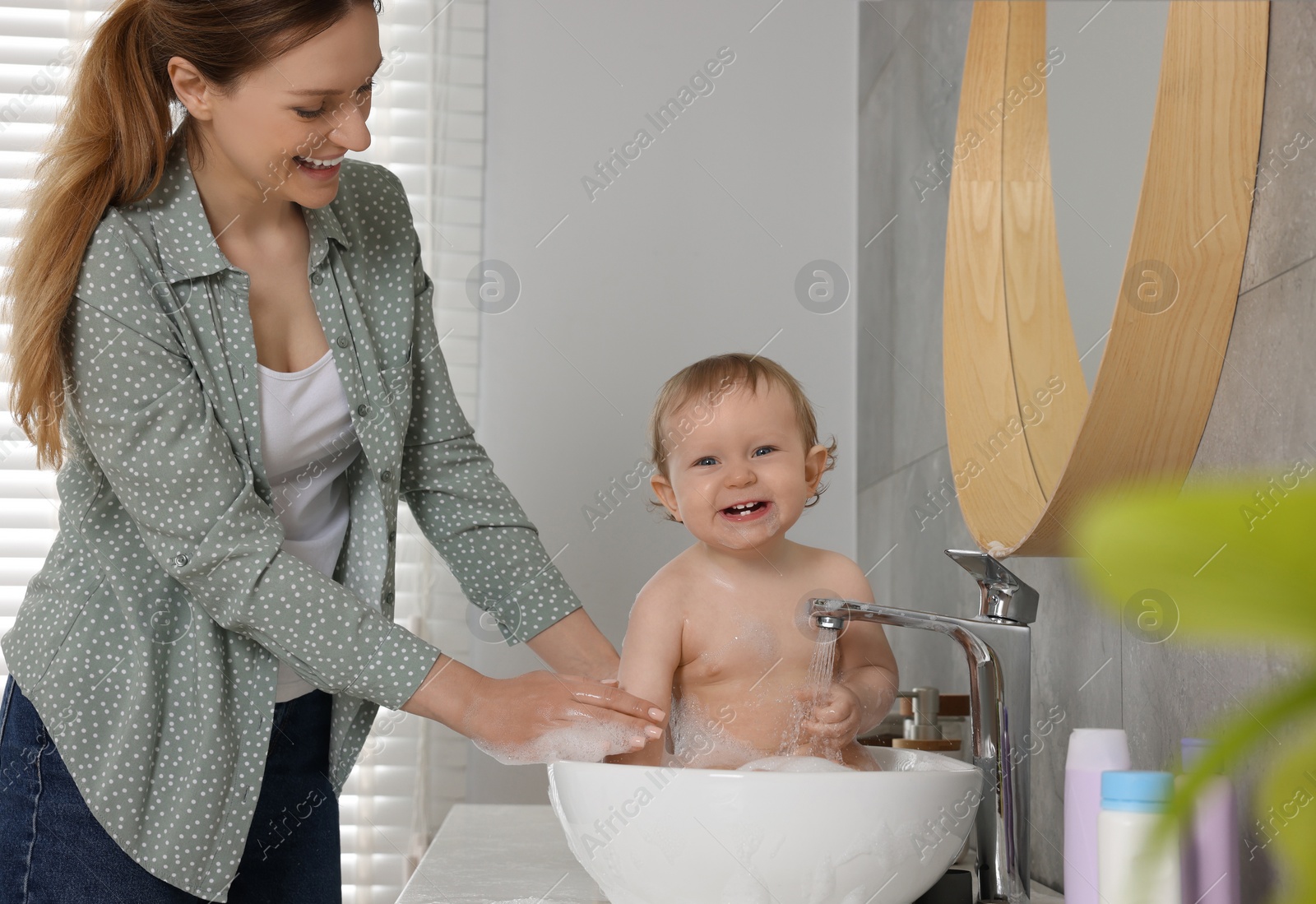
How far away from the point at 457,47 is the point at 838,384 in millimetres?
879

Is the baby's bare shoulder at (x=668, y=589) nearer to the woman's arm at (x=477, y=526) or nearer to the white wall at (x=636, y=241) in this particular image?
the woman's arm at (x=477, y=526)

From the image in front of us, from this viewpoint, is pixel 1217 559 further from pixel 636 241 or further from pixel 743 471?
pixel 636 241

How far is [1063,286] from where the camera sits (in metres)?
1.02

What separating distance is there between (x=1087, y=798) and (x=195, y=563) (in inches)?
27.3

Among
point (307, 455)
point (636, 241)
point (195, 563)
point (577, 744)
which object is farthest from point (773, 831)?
point (636, 241)

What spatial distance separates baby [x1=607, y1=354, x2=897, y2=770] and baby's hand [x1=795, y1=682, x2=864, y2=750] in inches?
0.9

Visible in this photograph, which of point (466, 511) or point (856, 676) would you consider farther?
point (466, 511)

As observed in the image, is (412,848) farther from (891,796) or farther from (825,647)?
(891,796)

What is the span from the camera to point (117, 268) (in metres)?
0.92

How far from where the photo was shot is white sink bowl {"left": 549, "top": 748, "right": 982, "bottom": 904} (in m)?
0.59

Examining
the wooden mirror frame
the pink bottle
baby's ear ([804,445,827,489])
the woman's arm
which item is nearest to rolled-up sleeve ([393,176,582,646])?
the woman's arm

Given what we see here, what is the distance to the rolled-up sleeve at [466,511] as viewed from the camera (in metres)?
1.14

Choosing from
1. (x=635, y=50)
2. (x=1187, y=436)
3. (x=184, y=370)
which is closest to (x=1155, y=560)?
(x=1187, y=436)

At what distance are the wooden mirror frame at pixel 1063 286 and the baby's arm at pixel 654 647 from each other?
30 cm
